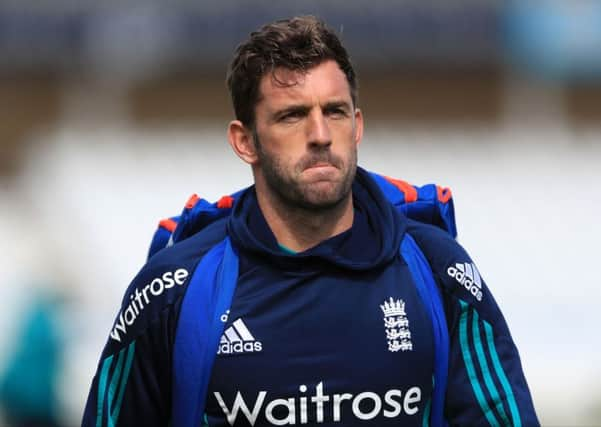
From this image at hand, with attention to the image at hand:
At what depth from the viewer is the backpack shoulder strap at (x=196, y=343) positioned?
12.4 feet

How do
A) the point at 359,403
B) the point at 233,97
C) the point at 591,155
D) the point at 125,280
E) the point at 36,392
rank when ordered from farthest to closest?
the point at 591,155, the point at 125,280, the point at 36,392, the point at 233,97, the point at 359,403

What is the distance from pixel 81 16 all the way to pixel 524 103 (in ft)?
17.1

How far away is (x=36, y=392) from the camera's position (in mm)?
8922

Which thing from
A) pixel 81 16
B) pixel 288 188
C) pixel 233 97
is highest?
pixel 81 16

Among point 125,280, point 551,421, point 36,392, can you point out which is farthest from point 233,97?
point 125,280

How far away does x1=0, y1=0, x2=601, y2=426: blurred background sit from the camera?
1527 centimetres

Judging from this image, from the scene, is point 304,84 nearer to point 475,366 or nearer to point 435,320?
point 435,320

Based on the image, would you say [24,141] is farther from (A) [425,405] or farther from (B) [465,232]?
(A) [425,405]

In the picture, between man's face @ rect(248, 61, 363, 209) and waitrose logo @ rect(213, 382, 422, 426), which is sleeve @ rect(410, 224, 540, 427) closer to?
waitrose logo @ rect(213, 382, 422, 426)

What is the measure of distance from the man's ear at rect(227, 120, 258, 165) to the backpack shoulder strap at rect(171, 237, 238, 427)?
15.7 inches

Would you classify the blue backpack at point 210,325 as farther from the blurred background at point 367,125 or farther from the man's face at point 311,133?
the blurred background at point 367,125

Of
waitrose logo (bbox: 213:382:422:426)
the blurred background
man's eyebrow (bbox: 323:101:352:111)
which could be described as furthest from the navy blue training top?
the blurred background

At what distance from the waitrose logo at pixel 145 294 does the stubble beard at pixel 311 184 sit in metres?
0.36

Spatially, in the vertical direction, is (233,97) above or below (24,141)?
below
